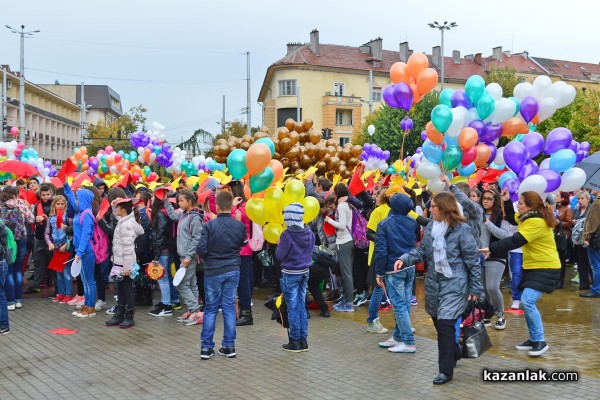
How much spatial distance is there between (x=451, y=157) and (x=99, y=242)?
516 centimetres

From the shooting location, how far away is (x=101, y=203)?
9.88 meters

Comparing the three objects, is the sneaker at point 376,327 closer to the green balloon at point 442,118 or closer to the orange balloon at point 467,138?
the green balloon at point 442,118

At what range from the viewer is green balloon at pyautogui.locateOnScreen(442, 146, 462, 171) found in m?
9.72

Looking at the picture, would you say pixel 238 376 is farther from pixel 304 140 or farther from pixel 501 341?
pixel 304 140

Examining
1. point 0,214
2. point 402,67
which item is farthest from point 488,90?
point 0,214

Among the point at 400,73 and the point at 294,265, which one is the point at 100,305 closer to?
the point at 294,265

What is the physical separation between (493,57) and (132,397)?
70.3 m

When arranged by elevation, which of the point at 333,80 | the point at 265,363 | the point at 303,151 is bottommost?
the point at 265,363

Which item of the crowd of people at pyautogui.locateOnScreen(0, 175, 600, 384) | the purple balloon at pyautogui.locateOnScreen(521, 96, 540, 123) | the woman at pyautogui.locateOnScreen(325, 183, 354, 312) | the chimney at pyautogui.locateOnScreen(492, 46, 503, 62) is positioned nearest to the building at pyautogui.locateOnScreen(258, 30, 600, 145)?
the chimney at pyautogui.locateOnScreen(492, 46, 503, 62)

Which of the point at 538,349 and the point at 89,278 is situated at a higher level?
the point at 89,278

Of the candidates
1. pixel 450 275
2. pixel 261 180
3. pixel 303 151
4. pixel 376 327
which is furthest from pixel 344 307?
pixel 303 151

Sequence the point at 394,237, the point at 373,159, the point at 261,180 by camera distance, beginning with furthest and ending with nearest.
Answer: the point at 373,159
the point at 261,180
the point at 394,237

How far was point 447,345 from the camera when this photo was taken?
616 cm

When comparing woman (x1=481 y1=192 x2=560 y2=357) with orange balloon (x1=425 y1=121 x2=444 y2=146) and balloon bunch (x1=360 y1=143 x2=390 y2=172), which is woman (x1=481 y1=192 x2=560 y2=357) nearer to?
orange balloon (x1=425 y1=121 x2=444 y2=146)
